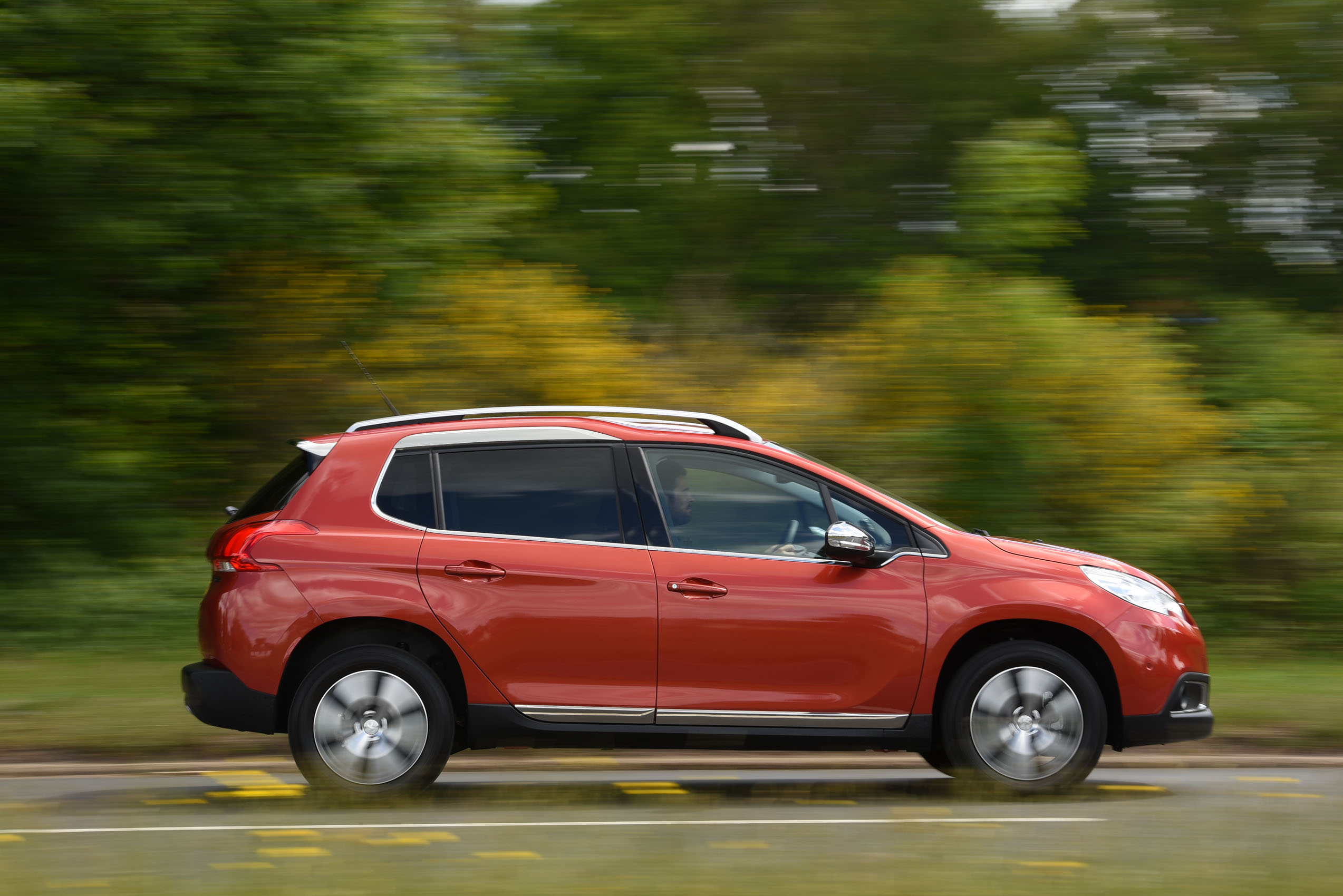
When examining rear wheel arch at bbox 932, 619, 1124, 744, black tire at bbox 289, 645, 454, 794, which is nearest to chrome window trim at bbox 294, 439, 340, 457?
black tire at bbox 289, 645, 454, 794

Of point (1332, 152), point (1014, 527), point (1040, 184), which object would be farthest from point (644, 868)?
point (1332, 152)

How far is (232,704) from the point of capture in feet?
21.2

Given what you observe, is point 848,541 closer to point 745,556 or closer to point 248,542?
point 745,556

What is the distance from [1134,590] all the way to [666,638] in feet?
7.11

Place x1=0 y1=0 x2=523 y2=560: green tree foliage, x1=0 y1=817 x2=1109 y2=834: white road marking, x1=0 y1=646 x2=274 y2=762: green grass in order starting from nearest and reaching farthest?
1. x1=0 y1=817 x2=1109 y2=834: white road marking
2. x1=0 y1=646 x2=274 y2=762: green grass
3. x1=0 y1=0 x2=523 y2=560: green tree foliage

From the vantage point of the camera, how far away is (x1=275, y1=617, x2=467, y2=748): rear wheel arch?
21.4ft

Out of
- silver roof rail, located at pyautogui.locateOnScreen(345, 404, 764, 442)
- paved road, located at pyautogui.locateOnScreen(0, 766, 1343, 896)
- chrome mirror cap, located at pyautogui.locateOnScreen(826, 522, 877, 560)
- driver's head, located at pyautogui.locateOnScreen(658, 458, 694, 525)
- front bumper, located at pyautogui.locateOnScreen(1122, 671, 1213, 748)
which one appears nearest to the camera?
paved road, located at pyautogui.locateOnScreen(0, 766, 1343, 896)

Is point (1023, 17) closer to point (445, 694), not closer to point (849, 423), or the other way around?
point (849, 423)

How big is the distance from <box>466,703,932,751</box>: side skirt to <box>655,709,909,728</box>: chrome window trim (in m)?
0.02

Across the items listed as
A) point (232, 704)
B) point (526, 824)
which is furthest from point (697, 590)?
point (232, 704)

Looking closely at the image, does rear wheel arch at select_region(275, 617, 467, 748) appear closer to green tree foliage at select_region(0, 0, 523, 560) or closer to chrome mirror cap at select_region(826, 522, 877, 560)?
chrome mirror cap at select_region(826, 522, 877, 560)

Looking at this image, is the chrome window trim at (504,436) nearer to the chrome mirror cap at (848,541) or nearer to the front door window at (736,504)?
the front door window at (736,504)

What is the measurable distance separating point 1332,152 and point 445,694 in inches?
728

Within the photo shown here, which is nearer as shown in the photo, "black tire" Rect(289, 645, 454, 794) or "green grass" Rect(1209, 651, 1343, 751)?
"black tire" Rect(289, 645, 454, 794)
